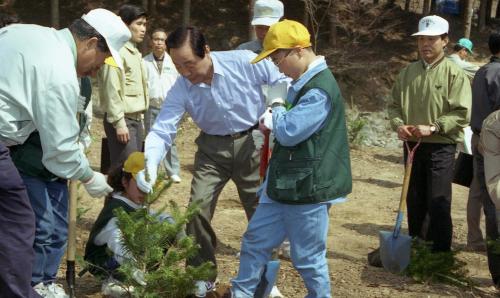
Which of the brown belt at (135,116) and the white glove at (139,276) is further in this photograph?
the brown belt at (135,116)

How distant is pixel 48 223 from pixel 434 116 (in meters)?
3.25

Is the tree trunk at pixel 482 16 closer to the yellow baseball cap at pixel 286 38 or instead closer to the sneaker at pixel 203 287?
the sneaker at pixel 203 287

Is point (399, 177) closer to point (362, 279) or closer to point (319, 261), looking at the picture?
point (362, 279)

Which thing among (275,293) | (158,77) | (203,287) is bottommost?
(275,293)

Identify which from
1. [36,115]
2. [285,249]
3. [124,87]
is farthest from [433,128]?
[36,115]

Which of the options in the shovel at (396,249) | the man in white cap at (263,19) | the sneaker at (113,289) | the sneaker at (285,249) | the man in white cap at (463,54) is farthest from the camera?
the man in white cap at (463,54)

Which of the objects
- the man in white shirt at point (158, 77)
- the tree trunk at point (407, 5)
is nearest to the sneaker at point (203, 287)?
the man in white shirt at point (158, 77)

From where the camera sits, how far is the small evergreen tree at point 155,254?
4301 millimetres

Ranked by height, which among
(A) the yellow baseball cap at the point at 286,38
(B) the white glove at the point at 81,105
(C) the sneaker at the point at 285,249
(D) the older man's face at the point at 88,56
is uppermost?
(A) the yellow baseball cap at the point at 286,38

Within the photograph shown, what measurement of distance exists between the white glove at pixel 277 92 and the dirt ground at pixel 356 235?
143 cm

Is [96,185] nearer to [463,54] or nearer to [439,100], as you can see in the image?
[439,100]

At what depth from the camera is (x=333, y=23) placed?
62.0 ft

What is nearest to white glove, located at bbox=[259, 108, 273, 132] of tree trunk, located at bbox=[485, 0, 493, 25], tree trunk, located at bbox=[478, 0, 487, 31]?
tree trunk, located at bbox=[478, 0, 487, 31]

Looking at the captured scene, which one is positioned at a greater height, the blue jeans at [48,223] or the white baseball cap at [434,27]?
the white baseball cap at [434,27]
